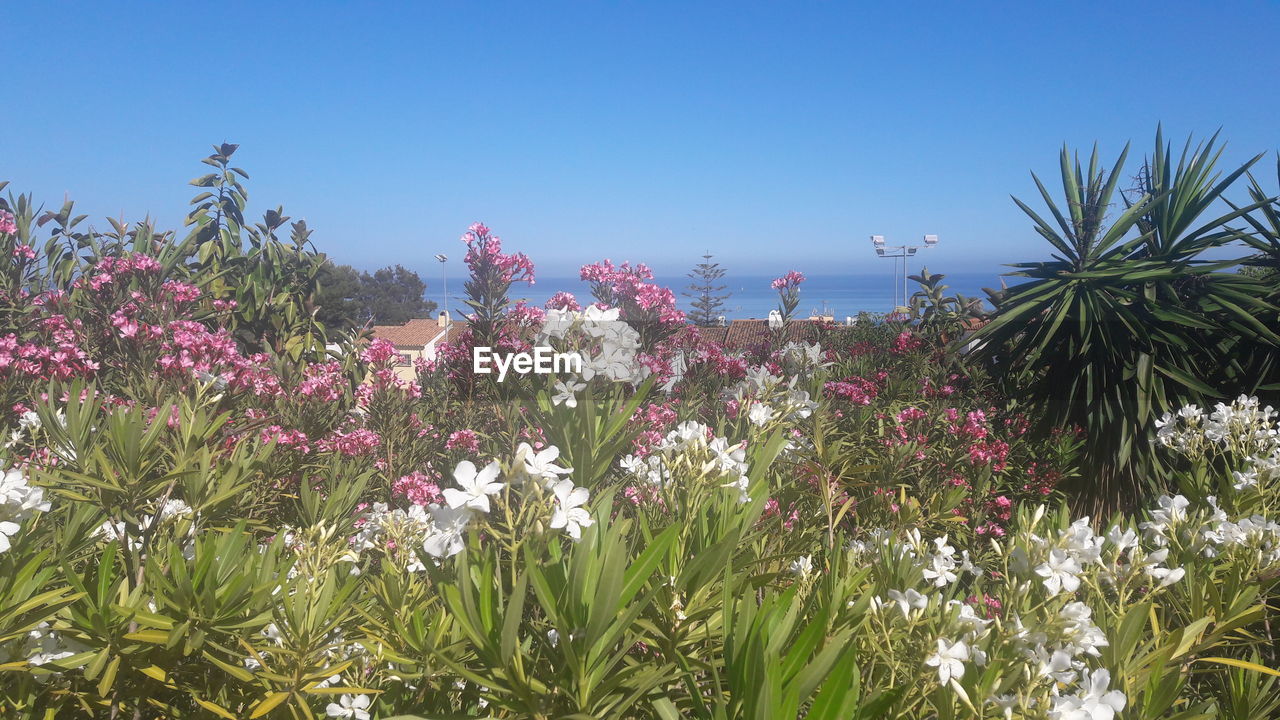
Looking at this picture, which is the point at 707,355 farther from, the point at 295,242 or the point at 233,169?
the point at 233,169

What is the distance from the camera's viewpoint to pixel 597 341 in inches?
79.6

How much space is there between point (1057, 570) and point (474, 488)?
2.59 feet

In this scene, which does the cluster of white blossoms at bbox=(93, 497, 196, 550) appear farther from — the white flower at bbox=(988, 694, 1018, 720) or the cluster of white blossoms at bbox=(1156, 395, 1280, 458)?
the cluster of white blossoms at bbox=(1156, 395, 1280, 458)

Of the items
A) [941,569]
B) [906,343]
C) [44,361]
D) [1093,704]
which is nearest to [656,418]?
[941,569]

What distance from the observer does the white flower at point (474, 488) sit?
89 cm

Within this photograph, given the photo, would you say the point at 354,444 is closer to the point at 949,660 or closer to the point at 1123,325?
the point at 949,660

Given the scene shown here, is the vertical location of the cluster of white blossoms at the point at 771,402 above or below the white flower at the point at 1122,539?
above

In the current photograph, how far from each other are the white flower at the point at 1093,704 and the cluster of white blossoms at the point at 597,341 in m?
1.23

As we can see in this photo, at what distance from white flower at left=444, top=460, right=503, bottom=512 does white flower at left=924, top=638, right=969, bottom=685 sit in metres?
0.56

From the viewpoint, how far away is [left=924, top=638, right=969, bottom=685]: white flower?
0.84 m

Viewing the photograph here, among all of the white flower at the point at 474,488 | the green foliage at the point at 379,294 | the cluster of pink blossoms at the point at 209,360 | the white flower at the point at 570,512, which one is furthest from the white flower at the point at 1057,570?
the green foliage at the point at 379,294

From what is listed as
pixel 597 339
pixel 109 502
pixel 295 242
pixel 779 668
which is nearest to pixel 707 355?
pixel 597 339

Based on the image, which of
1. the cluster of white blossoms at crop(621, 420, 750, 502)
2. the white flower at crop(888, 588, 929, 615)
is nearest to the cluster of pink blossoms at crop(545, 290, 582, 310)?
the cluster of white blossoms at crop(621, 420, 750, 502)

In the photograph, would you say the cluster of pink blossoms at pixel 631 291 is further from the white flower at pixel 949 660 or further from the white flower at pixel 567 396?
the white flower at pixel 949 660
